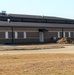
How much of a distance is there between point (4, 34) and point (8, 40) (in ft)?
4.80

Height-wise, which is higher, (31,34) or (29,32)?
(29,32)

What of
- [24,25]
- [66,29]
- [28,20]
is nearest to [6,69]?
[24,25]

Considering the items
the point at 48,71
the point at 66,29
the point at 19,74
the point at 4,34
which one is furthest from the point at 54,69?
the point at 66,29

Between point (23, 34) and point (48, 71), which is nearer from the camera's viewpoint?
point (48, 71)

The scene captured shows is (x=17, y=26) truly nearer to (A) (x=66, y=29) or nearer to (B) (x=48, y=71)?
(A) (x=66, y=29)

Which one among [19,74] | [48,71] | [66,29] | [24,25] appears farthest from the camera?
[66,29]

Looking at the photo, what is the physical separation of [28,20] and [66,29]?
11886mm

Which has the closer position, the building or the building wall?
the building wall

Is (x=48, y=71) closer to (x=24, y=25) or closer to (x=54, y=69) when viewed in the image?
(x=54, y=69)

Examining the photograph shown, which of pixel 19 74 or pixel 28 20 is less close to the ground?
pixel 28 20

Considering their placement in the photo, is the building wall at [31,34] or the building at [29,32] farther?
the building at [29,32]

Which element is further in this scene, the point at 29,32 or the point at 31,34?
the point at 31,34

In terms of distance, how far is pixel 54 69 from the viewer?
16453mm

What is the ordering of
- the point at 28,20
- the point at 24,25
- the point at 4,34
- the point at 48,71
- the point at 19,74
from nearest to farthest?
the point at 19,74 → the point at 48,71 → the point at 4,34 → the point at 24,25 → the point at 28,20
